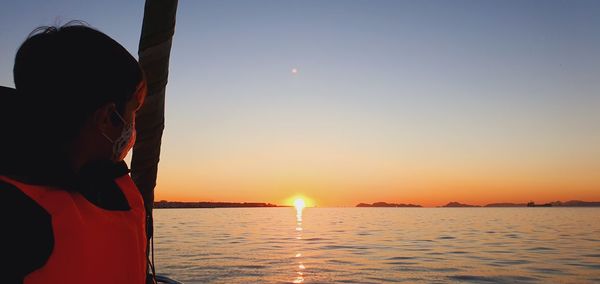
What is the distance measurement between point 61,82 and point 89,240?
51cm

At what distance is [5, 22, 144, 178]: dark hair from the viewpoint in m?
1.37

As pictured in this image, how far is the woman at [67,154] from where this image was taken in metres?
1.27

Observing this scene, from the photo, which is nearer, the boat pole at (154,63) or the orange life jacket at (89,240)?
the orange life jacket at (89,240)

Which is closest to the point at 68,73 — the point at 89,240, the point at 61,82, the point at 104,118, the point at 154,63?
the point at 61,82

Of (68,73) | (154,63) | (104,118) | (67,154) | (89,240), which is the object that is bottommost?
(89,240)

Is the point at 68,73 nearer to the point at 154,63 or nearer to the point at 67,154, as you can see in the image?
the point at 67,154

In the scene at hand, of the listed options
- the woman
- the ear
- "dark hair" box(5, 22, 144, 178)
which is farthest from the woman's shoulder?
the ear

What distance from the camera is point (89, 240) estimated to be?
58.3 inches

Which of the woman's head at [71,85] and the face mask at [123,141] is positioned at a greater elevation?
the woman's head at [71,85]

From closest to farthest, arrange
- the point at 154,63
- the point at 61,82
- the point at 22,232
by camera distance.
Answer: the point at 22,232 < the point at 61,82 < the point at 154,63

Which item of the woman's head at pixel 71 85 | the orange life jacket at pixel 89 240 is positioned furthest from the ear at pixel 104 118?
the orange life jacket at pixel 89 240

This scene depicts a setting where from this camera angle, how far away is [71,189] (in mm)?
1473

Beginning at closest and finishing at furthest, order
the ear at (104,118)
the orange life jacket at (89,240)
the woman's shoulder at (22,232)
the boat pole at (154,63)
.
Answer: the woman's shoulder at (22,232) → the orange life jacket at (89,240) → the ear at (104,118) → the boat pole at (154,63)

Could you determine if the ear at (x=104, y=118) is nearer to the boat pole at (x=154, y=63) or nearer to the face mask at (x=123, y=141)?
the face mask at (x=123, y=141)
